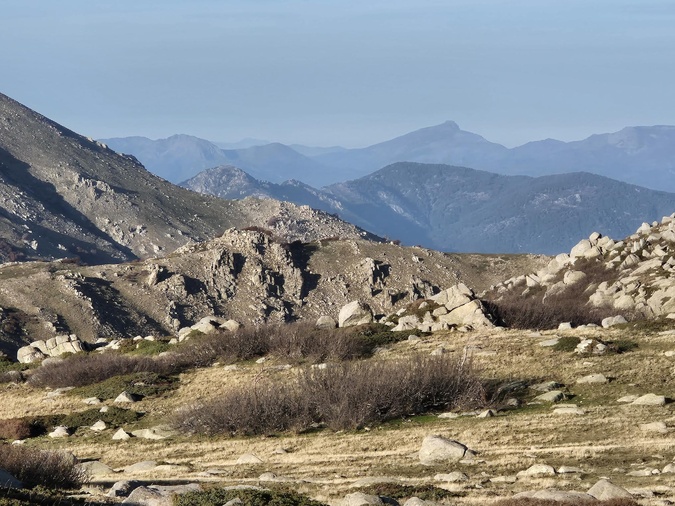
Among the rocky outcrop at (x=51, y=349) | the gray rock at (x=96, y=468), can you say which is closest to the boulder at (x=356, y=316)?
the rocky outcrop at (x=51, y=349)

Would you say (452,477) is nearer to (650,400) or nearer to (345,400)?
(345,400)

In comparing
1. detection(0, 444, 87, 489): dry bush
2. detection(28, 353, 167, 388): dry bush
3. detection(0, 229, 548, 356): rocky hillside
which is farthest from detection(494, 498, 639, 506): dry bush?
detection(0, 229, 548, 356): rocky hillside

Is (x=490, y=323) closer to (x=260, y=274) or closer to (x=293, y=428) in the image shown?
(x=293, y=428)

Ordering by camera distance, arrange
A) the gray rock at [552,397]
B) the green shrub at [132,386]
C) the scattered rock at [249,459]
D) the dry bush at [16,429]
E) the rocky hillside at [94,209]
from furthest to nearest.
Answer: the rocky hillside at [94,209] < the green shrub at [132,386] < the dry bush at [16,429] < the gray rock at [552,397] < the scattered rock at [249,459]

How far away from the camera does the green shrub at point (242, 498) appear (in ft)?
50.3

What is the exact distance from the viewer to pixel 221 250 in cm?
8588

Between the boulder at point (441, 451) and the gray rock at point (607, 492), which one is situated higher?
the gray rock at point (607, 492)

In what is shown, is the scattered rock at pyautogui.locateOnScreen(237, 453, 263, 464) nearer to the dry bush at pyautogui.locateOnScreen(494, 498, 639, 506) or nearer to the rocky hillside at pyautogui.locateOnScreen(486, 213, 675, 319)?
the dry bush at pyautogui.locateOnScreen(494, 498, 639, 506)

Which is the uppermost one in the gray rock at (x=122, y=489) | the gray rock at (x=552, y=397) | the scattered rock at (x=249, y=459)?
the gray rock at (x=122, y=489)

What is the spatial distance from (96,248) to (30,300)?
71.8 meters

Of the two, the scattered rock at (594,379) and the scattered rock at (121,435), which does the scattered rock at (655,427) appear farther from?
the scattered rock at (121,435)

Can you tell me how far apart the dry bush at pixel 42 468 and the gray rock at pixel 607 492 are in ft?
33.9

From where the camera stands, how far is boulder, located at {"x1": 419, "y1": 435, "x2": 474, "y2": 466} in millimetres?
21258

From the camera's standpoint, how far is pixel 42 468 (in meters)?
19.5
